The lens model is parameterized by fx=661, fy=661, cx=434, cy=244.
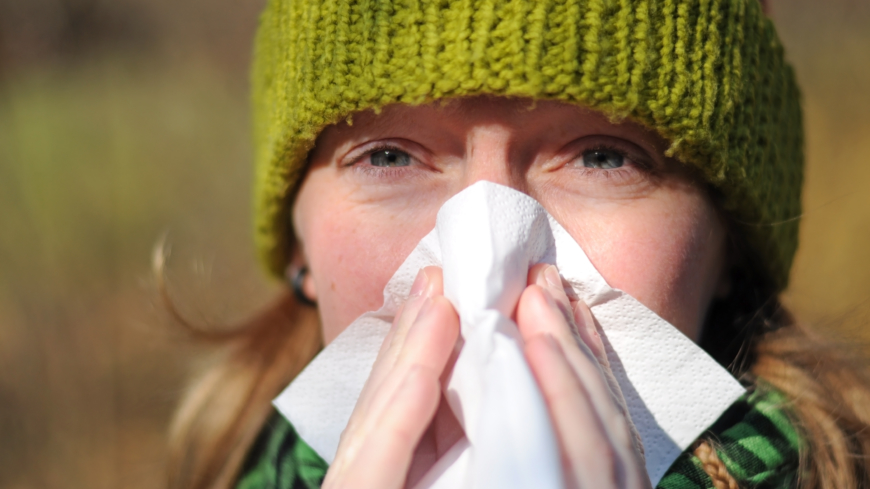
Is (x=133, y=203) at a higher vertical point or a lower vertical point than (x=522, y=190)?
lower

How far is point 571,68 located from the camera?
1142mm

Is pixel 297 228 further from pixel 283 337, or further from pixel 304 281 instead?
pixel 283 337

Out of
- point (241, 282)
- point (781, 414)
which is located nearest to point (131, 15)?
point (241, 282)

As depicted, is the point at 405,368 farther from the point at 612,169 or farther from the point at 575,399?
the point at 612,169

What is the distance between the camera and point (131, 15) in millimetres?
4582

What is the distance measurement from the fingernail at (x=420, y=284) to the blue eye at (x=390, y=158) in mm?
283

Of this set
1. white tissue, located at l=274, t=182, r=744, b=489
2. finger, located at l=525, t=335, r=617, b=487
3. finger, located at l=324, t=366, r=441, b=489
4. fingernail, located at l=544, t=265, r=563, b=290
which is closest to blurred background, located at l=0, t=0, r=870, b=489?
white tissue, located at l=274, t=182, r=744, b=489

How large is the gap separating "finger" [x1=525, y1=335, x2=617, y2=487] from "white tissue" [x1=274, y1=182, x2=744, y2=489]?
4cm

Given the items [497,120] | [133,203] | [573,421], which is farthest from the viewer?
[133,203]

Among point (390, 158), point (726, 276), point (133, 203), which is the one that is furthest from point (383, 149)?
point (133, 203)

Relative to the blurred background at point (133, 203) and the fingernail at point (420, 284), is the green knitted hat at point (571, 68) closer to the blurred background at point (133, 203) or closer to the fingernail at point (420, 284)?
the fingernail at point (420, 284)

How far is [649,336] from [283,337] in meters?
1.31

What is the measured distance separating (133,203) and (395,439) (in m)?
3.49

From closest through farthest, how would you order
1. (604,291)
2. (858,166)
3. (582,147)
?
(604,291) → (582,147) → (858,166)
